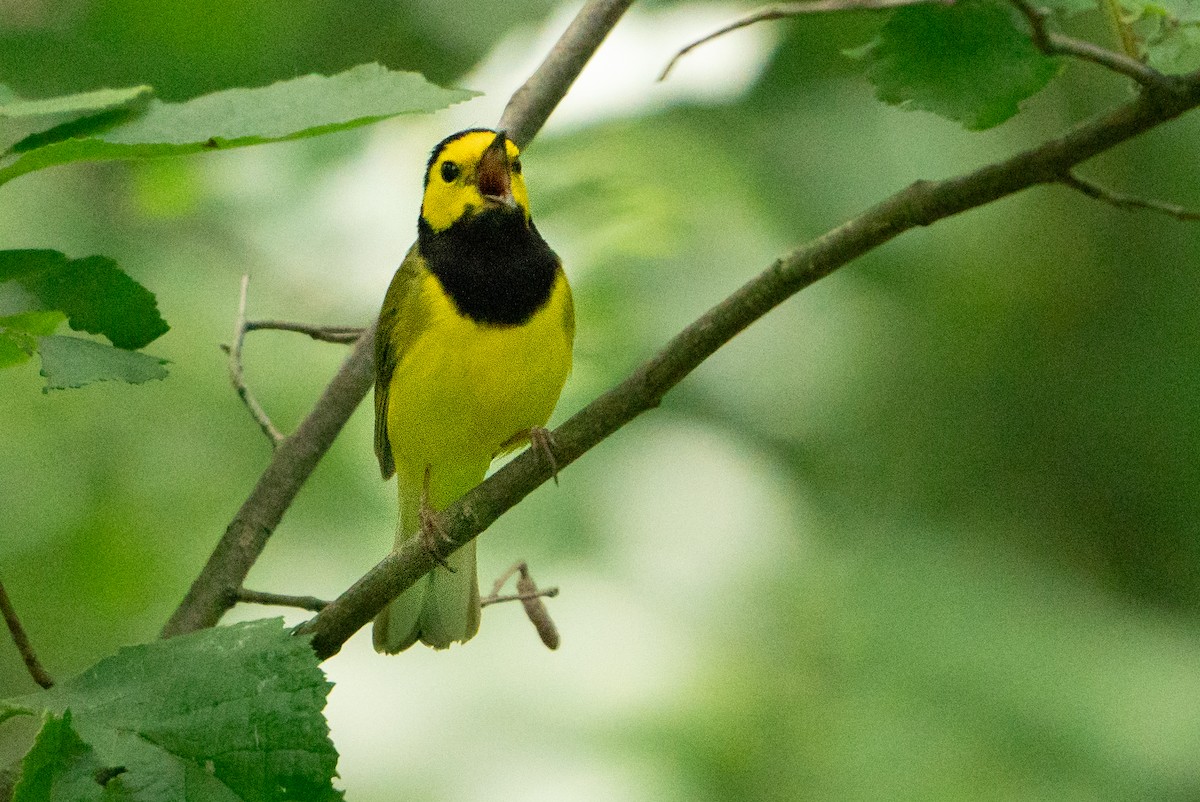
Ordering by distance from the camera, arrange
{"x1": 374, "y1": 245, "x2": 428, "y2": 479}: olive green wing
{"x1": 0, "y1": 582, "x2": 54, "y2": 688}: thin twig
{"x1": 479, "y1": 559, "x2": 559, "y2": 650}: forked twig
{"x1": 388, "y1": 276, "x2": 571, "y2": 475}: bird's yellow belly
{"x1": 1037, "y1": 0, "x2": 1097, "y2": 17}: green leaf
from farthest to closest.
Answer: {"x1": 374, "y1": 245, "x2": 428, "y2": 479}: olive green wing → {"x1": 388, "y1": 276, "x2": 571, "y2": 475}: bird's yellow belly → {"x1": 479, "y1": 559, "x2": 559, "y2": 650}: forked twig → {"x1": 0, "y1": 582, "x2": 54, "y2": 688}: thin twig → {"x1": 1037, "y1": 0, "x2": 1097, "y2": 17}: green leaf

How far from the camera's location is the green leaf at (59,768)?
4.86 ft

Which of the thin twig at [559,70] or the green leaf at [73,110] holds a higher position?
the thin twig at [559,70]

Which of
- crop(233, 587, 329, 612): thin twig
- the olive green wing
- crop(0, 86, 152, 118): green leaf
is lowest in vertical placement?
crop(233, 587, 329, 612): thin twig

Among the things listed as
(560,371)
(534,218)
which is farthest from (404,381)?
(534,218)

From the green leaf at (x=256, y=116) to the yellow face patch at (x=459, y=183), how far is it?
6.02 ft

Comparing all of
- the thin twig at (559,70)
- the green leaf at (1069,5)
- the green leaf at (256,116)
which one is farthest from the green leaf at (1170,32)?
the thin twig at (559,70)

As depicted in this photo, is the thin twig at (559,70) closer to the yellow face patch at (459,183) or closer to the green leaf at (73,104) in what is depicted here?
the yellow face patch at (459,183)

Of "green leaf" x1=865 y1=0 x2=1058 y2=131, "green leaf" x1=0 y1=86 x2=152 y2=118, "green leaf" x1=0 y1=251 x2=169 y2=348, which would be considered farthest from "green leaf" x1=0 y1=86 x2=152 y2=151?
"green leaf" x1=865 y1=0 x2=1058 y2=131

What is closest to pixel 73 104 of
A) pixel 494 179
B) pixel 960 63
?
pixel 960 63

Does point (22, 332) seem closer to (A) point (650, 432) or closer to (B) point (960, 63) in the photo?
(B) point (960, 63)

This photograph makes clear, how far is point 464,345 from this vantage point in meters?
3.47

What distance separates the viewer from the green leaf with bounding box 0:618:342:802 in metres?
1.56

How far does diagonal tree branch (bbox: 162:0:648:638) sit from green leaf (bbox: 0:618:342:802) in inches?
32.6

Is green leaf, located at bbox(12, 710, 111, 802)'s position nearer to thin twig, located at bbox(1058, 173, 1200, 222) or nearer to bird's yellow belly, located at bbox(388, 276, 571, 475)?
thin twig, located at bbox(1058, 173, 1200, 222)
